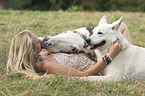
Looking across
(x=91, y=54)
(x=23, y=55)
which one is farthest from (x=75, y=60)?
(x=23, y=55)

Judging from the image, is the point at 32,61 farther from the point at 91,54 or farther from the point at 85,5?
the point at 85,5

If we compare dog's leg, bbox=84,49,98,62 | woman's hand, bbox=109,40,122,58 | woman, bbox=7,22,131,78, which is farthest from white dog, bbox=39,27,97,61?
woman's hand, bbox=109,40,122,58

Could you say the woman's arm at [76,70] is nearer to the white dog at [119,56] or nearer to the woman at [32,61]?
the woman at [32,61]

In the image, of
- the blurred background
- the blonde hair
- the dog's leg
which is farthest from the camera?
the blurred background

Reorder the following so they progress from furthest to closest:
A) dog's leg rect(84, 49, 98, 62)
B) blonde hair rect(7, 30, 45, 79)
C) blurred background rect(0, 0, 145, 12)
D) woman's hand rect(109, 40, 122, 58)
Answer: blurred background rect(0, 0, 145, 12), dog's leg rect(84, 49, 98, 62), woman's hand rect(109, 40, 122, 58), blonde hair rect(7, 30, 45, 79)

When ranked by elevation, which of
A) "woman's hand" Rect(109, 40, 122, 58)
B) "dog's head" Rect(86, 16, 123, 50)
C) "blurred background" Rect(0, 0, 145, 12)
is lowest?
"blurred background" Rect(0, 0, 145, 12)

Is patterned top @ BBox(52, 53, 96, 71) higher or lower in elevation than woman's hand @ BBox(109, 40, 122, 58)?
lower

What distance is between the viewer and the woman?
3238 millimetres

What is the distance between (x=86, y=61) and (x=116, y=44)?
641mm

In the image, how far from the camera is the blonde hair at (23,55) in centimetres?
323

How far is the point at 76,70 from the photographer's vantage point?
330cm

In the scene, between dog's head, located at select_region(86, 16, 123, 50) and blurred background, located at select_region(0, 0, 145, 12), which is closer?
dog's head, located at select_region(86, 16, 123, 50)

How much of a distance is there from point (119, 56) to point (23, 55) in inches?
65.8

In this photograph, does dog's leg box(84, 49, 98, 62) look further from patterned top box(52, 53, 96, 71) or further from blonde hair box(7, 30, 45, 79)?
blonde hair box(7, 30, 45, 79)
